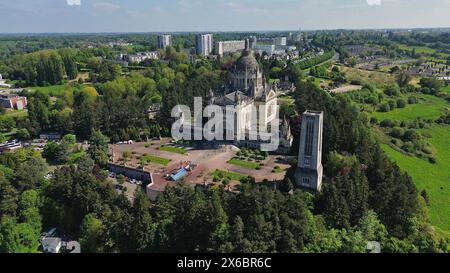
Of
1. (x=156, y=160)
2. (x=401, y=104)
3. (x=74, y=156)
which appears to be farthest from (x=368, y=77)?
(x=74, y=156)

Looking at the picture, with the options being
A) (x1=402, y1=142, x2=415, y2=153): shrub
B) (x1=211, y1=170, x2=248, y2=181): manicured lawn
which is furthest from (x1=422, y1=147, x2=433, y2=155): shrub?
(x1=211, y1=170, x2=248, y2=181): manicured lawn

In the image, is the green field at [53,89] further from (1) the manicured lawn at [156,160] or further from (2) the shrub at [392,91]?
(2) the shrub at [392,91]

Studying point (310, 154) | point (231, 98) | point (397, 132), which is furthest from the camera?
point (397, 132)

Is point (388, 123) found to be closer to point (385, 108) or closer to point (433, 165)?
point (385, 108)

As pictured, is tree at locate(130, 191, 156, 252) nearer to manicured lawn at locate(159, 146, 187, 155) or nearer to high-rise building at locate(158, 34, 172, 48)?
manicured lawn at locate(159, 146, 187, 155)

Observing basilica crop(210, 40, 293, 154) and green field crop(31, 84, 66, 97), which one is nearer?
basilica crop(210, 40, 293, 154)

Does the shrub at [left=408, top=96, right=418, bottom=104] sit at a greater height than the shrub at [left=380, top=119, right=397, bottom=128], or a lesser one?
greater
